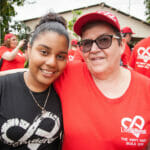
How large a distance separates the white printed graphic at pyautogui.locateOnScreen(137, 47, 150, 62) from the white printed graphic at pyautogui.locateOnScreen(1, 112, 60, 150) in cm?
210

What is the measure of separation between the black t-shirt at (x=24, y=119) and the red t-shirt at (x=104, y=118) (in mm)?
113

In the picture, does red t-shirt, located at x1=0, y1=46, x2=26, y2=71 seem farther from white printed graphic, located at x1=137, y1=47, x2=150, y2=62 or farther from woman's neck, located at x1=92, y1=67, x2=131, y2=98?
woman's neck, located at x1=92, y1=67, x2=131, y2=98

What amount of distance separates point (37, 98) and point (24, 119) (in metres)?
0.20

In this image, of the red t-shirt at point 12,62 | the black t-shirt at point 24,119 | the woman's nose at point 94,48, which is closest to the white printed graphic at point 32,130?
the black t-shirt at point 24,119

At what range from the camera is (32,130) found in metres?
1.44

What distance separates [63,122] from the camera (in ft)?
5.08

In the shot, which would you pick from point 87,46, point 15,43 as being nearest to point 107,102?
point 87,46

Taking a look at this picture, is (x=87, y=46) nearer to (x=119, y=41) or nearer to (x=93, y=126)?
(x=119, y=41)

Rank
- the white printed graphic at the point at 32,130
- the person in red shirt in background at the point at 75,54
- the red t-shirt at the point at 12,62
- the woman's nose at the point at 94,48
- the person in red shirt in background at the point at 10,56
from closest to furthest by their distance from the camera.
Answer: the white printed graphic at the point at 32,130 < the woman's nose at the point at 94,48 < the person in red shirt in background at the point at 75,54 < the person in red shirt in background at the point at 10,56 < the red t-shirt at the point at 12,62

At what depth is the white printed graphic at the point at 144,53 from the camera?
2.99m

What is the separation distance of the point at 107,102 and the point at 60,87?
44 centimetres

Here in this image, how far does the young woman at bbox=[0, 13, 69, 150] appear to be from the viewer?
4.66 ft

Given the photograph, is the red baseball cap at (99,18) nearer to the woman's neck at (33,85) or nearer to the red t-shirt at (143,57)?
the woman's neck at (33,85)

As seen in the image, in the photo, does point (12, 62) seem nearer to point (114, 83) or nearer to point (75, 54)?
point (75, 54)
